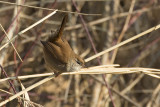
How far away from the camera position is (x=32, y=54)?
2205 millimetres

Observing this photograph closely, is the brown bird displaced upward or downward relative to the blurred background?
downward

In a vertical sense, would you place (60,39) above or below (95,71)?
above

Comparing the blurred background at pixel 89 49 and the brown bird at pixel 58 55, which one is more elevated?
the blurred background at pixel 89 49

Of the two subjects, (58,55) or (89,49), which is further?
(89,49)

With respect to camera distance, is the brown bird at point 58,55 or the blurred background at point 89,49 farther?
the blurred background at point 89,49

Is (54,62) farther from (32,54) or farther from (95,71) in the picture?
(32,54)

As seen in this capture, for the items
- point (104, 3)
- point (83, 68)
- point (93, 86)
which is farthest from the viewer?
point (104, 3)

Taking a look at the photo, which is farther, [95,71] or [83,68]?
[83,68]

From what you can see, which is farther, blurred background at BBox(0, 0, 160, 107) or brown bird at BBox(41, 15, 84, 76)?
blurred background at BBox(0, 0, 160, 107)

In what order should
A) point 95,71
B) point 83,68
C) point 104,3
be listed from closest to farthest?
point 95,71, point 83,68, point 104,3

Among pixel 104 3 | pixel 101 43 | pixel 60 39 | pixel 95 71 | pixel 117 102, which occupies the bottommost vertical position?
pixel 95 71

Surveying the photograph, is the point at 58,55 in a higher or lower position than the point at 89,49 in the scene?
lower

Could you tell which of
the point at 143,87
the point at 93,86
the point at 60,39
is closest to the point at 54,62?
the point at 60,39

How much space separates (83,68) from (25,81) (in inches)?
49.9
